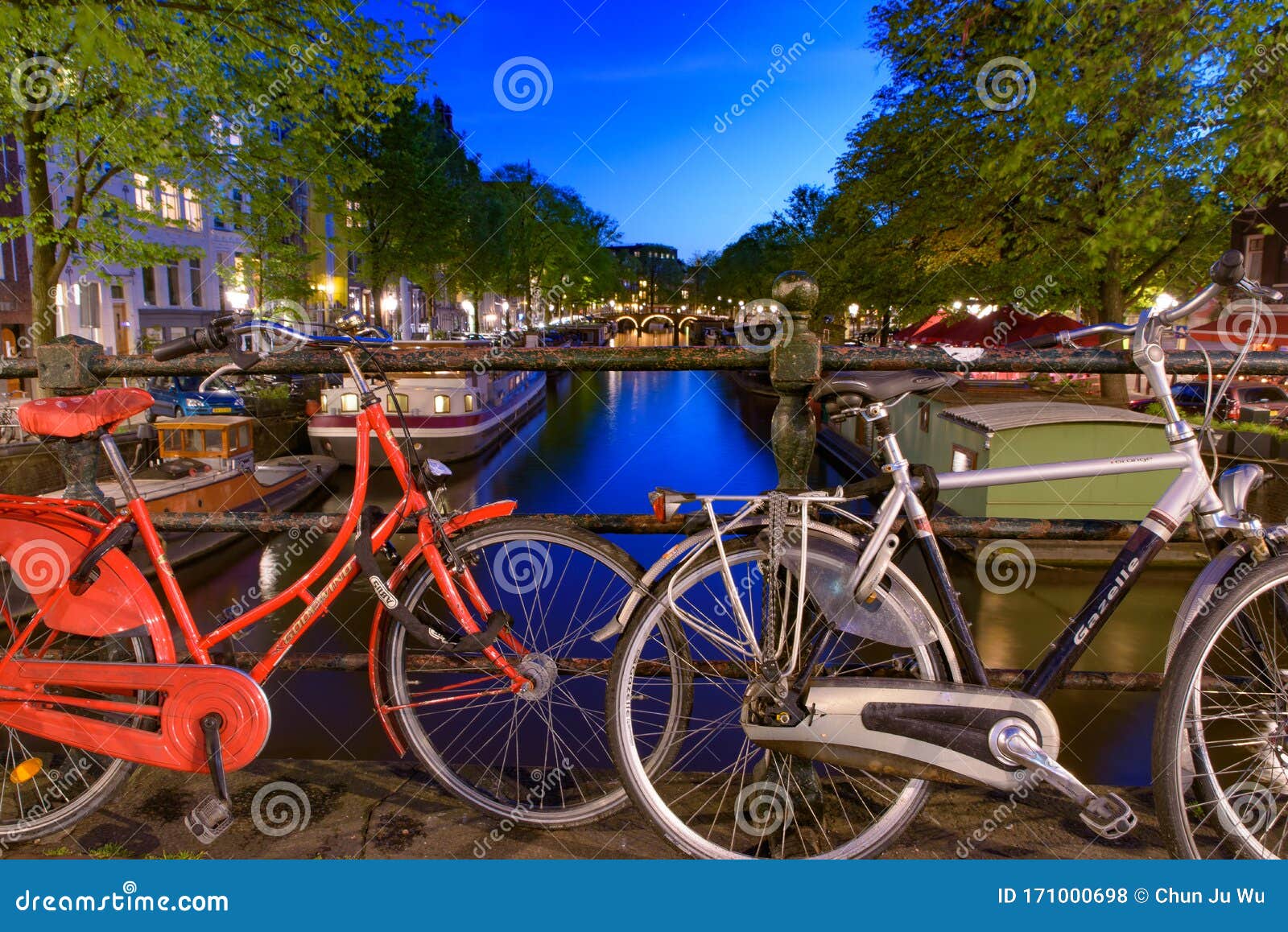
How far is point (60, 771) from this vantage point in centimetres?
255

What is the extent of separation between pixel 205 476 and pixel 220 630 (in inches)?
654

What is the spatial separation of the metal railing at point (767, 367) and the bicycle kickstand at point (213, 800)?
0.43 m

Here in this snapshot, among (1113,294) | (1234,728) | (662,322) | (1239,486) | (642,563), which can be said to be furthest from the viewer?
(662,322)

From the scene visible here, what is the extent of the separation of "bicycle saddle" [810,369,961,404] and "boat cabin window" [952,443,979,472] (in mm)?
12362

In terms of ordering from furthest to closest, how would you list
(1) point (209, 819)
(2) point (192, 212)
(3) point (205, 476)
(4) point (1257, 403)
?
(2) point (192, 212), (3) point (205, 476), (4) point (1257, 403), (1) point (209, 819)

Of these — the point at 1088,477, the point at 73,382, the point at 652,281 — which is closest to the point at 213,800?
the point at 73,382

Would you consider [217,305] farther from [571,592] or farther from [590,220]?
[590,220]

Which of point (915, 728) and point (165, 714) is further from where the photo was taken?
point (165, 714)

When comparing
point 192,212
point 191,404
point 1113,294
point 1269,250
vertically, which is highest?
point 192,212

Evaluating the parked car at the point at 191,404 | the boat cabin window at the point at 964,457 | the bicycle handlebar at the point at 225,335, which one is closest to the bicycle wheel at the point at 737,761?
the bicycle handlebar at the point at 225,335

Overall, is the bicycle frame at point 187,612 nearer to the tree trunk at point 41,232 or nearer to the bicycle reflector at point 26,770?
the bicycle reflector at point 26,770

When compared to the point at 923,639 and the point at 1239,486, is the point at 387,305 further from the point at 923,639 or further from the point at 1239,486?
the point at 1239,486

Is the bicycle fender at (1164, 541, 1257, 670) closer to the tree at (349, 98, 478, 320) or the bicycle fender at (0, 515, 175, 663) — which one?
the bicycle fender at (0, 515, 175, 663)

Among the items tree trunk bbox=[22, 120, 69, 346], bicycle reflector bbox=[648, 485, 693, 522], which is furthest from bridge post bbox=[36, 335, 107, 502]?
tree trunk bbox=[22, 120, 69, 346]
